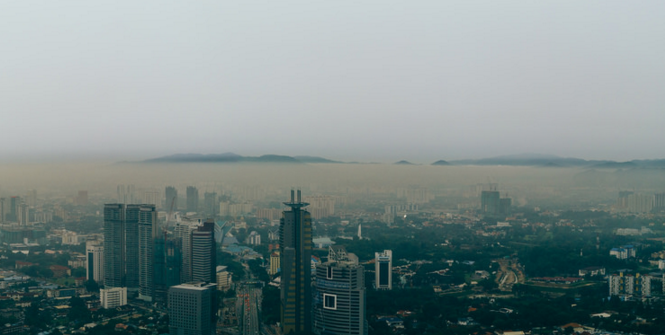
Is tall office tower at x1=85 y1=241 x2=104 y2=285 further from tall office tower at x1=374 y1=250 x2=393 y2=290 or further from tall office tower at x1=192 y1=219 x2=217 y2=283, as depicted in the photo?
tall office tower at x1=374 y1=250 x2=393 y2=290

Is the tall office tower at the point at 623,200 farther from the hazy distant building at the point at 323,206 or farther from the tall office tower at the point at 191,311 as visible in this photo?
the tall office tower at the point at 191,311

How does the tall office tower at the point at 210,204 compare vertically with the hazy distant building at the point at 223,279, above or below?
above

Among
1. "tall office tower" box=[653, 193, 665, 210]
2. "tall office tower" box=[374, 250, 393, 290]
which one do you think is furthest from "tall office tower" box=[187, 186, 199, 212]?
"tall office tower" box=[653, 193, 665, 210]

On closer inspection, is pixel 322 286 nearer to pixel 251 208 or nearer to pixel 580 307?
pixel 580 307

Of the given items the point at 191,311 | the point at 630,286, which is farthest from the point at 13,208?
the point at 630,286

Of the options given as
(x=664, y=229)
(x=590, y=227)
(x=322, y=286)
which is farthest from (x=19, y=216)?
(x=664, y=229)

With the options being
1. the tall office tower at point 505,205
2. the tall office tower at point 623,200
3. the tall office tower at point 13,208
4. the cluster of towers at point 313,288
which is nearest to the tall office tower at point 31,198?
the tall office tower at point 13,208

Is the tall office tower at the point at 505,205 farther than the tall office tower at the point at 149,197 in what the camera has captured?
Yes
